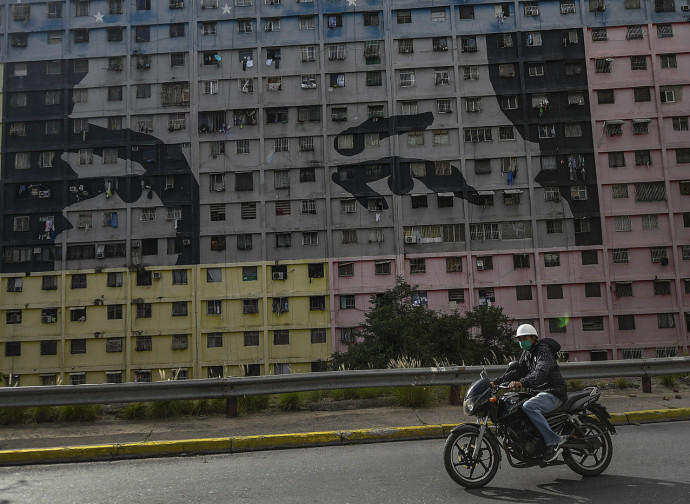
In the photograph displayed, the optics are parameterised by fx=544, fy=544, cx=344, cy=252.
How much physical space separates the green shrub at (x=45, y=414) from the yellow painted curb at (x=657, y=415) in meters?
8.52

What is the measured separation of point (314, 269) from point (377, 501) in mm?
22719

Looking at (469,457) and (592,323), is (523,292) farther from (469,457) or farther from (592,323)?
(469,457)

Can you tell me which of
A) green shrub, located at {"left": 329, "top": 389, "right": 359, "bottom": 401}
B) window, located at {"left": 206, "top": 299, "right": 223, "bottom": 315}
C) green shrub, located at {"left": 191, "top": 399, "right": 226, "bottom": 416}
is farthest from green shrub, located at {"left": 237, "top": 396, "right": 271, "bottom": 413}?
window, located at {"left": 206, "top": 299, "right": 223, "bottom": 315}

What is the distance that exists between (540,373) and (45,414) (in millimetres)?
7278

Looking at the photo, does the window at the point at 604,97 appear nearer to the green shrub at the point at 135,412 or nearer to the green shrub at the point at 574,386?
the green shrub at the point at 574,386

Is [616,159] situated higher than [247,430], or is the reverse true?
[616,159]

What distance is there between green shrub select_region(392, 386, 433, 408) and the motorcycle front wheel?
3.46 m

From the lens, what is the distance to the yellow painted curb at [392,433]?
23.3 feet

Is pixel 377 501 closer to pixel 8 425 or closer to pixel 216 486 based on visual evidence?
pixel 216 486

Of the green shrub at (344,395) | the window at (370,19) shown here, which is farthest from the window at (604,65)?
the green shrub at (344,395)

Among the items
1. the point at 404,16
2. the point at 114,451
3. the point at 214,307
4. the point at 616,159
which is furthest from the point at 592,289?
the point at 114,451

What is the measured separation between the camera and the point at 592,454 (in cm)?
545

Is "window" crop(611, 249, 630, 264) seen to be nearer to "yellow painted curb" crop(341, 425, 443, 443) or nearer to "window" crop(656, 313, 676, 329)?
"window" crop(656, 313, 676, 329)

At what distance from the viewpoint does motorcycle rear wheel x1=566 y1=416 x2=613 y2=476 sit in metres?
5.44
